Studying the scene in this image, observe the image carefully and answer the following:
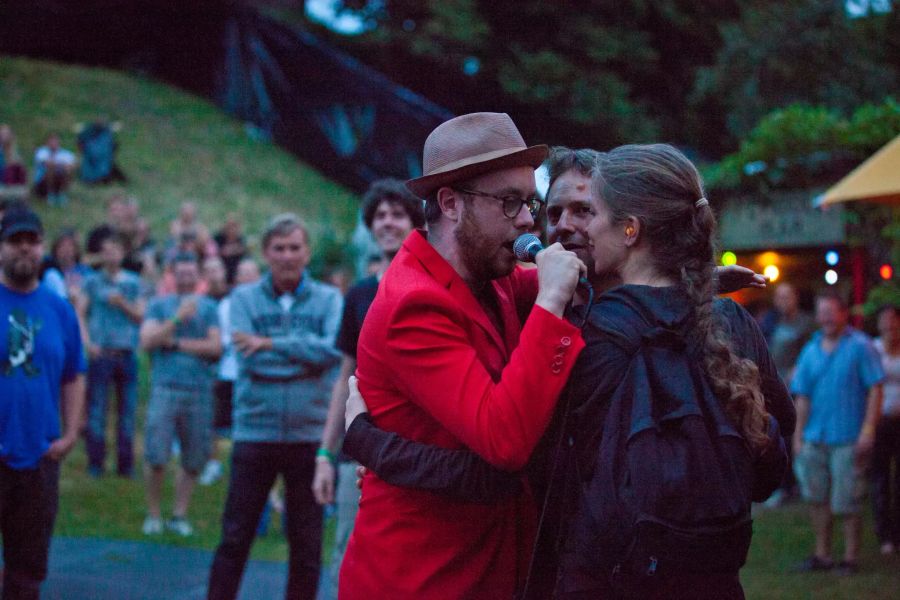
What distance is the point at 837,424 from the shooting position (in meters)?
7.84

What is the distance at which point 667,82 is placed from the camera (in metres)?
26.4

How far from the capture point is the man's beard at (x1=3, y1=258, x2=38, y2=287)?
16.8ft

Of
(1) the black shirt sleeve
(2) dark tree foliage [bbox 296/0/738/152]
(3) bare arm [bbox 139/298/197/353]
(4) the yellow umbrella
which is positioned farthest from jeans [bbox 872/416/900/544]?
(2) dark tree foliage [bbox 296/0/738/152]

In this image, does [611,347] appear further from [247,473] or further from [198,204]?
[198,204]

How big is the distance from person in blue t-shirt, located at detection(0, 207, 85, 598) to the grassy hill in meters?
13.7

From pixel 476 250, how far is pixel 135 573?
5375mm

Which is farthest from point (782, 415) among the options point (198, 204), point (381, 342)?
point (198, 204)

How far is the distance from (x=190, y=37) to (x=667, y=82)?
13403mm

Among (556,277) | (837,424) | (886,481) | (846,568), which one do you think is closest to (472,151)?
(556,277)

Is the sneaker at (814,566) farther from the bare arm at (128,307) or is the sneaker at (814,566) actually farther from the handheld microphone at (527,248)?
the bare arm at (128,307)

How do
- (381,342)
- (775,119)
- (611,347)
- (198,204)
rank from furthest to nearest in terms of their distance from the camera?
(198,204)
(775,119)
(381,342)
(611,347)

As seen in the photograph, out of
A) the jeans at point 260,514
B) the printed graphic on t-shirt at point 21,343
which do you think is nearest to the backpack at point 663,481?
the jeans at point 260,514

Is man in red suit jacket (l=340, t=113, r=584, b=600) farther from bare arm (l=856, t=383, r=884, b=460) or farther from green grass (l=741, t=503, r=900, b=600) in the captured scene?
bare arm (l=856, t=383, r=884, b=460)

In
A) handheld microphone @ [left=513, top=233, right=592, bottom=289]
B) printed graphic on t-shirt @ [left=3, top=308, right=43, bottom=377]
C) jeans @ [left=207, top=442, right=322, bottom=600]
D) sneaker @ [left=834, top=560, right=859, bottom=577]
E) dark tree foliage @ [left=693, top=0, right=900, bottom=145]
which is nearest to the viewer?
handheld microphone @ [left=513, top=233, right=592, bottom=289]
